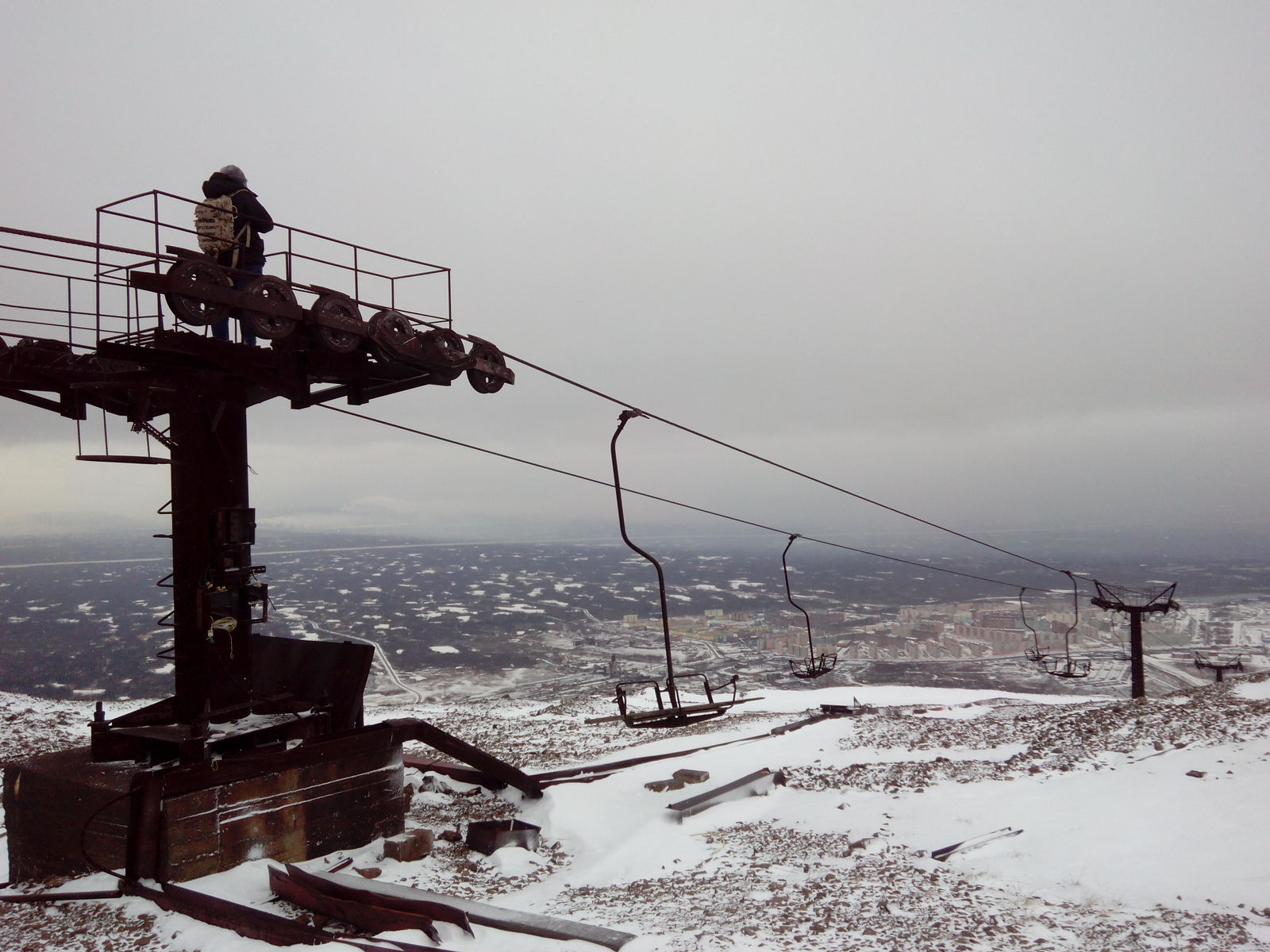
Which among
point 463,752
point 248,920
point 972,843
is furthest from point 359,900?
point 972,843

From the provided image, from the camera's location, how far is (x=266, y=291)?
22.6 ft

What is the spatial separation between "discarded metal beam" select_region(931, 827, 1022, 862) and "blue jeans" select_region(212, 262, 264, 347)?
8491 mm

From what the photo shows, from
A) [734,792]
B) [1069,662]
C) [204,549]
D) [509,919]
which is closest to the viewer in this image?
[509,919]

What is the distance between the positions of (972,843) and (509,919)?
4.69m

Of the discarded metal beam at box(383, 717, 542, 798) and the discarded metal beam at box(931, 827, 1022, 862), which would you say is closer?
the discarded metal beam at box(931, 827, 1022, 862)

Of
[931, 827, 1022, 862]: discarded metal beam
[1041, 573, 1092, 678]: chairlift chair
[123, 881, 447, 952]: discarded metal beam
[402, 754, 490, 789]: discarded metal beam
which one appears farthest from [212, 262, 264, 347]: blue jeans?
[1041, 573, 1092, 678]: chairlift chair

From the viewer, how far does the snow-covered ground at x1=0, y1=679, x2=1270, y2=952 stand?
541cm

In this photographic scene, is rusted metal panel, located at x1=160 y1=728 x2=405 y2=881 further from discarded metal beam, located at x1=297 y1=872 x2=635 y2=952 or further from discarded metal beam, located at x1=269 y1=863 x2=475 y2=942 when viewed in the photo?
discarded metal beam, located at x1=297 y1=872 x2=635 y2=952

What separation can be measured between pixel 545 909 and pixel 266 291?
6.37 m

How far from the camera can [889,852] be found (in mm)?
7184

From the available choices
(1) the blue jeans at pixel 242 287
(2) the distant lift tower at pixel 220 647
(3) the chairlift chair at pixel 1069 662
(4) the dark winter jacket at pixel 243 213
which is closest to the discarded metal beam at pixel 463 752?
(2) the distant lift tower at pixel 220 647

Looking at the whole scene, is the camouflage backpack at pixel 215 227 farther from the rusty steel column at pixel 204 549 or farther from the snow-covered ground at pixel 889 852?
the snow-covered ground at pixel 889 852

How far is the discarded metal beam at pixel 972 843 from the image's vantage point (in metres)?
6.92

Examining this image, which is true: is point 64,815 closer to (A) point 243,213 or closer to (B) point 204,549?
(B) point 204,549
